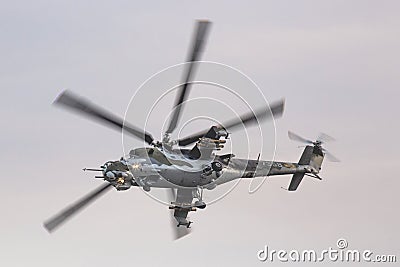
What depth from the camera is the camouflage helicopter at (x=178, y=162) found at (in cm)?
6184

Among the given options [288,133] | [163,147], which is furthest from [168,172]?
[288,133]

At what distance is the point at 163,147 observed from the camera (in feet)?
213

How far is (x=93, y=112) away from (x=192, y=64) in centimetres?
656

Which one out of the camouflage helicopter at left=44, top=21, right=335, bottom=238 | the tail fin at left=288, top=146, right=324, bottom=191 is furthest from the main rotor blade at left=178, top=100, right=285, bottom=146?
the tail fin at left=288, top=146, right=324, bottom=191

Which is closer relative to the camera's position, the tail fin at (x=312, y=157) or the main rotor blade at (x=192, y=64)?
the main rotor blade at (x=192, y=64)

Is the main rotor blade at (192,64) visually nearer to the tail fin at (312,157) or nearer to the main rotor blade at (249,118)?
the main rotor blade at (249,118)

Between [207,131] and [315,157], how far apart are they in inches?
508

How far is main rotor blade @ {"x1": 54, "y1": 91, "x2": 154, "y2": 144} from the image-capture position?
60344 millimetres

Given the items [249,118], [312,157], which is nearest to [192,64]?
[249,118]

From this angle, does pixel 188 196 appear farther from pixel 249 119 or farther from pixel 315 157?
pixel 315 157

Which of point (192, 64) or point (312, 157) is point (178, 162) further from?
point (312, 157)

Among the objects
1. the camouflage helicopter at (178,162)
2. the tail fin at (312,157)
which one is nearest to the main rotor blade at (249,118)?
the camouflage helicopter at (178,162)

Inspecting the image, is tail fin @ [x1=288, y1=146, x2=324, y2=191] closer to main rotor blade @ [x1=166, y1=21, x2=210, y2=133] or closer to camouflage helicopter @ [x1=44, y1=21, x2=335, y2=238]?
camouflage helicopter @ [x1=44, y1=21, x2=335, y2=238]

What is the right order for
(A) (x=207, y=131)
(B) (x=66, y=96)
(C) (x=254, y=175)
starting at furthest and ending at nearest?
(C) (x=254, y=175) → (A) (x=207, y=131) → (B) (x=66, y=96)
